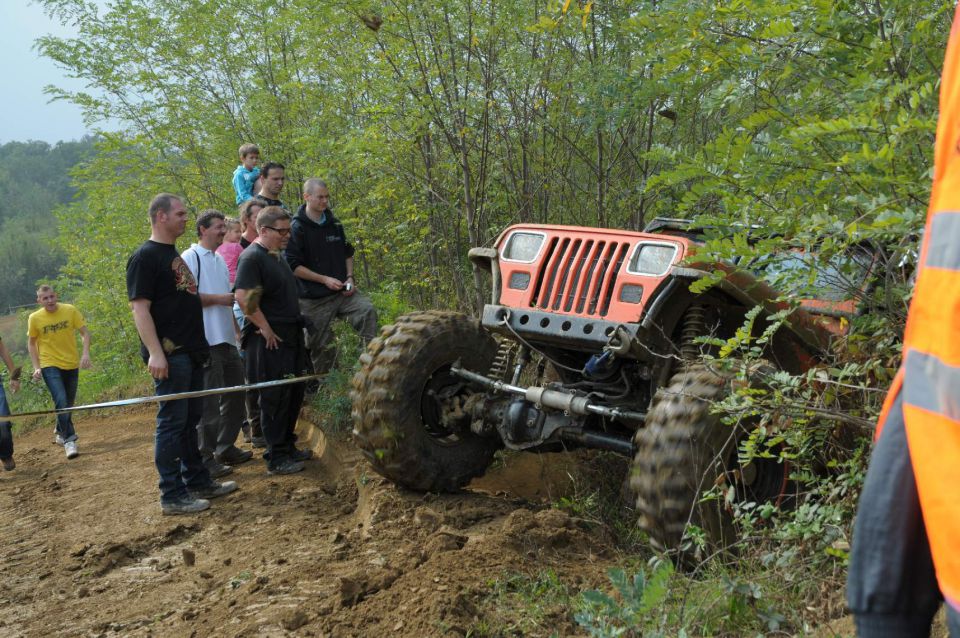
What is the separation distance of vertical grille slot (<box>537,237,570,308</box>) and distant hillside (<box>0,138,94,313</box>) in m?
64.3

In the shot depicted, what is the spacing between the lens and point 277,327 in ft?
22.6

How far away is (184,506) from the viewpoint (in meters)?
5.93

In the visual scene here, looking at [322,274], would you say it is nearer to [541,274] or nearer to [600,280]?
[541,274]

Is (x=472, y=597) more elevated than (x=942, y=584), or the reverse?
(x=942, y=584)

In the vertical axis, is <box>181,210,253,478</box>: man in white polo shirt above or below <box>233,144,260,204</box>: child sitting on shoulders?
below

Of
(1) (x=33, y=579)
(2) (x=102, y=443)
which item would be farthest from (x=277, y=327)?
(2) (x=102, y=443)

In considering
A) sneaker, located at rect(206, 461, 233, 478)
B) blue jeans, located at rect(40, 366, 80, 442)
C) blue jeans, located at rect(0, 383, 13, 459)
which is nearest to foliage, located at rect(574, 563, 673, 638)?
sneaker, located at rect(206, 461, 233, 478)

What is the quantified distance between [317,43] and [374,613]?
24.2 feet

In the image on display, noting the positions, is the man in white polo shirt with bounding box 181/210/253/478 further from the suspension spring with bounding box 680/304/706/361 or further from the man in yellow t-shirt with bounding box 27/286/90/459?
the suspension spring with bounding box 680/304/706/361

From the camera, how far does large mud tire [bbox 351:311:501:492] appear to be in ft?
16.8

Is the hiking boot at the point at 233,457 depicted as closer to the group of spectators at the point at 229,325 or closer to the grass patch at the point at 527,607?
the group of spectators at the point at 229,325

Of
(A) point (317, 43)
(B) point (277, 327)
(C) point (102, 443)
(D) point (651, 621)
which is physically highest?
(A) point (317, 43)

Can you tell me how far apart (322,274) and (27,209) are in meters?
79.7

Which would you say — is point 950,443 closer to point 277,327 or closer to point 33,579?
point 33,579
